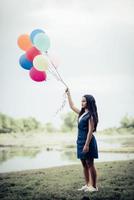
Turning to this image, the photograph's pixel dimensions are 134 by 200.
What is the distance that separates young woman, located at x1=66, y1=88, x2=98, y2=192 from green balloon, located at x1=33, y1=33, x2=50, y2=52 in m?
0.58

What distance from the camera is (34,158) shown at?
3758 mm

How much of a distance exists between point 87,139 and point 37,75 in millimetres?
781

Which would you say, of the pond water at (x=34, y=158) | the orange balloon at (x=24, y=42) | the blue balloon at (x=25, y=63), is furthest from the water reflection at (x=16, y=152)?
the orange balloon at (x=24, y=42)

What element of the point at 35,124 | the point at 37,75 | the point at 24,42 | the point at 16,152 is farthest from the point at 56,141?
the point at 24,42

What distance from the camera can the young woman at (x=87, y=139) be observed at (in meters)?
3.69

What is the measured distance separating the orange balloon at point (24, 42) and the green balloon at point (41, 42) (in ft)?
0.22

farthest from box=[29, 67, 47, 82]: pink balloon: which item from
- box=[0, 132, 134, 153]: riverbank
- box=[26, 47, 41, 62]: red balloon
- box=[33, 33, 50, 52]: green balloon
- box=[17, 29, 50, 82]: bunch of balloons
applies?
box=[0, 132, 134, 153]: riverbank

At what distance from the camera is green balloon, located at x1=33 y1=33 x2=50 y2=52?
367 centimetres

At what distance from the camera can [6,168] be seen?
3736 millimetres

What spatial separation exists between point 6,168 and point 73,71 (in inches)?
45.0

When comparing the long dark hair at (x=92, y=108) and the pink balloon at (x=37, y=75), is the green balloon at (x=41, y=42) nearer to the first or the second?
the pink balloon at (x=37, y=75)

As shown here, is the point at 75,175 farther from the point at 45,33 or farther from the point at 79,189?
the point at 45,33

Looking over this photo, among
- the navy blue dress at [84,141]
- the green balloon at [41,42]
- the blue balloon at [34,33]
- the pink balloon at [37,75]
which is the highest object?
the blue balloon at [34,33]

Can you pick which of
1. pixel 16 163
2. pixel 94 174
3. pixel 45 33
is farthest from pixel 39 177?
pixel 45 33
